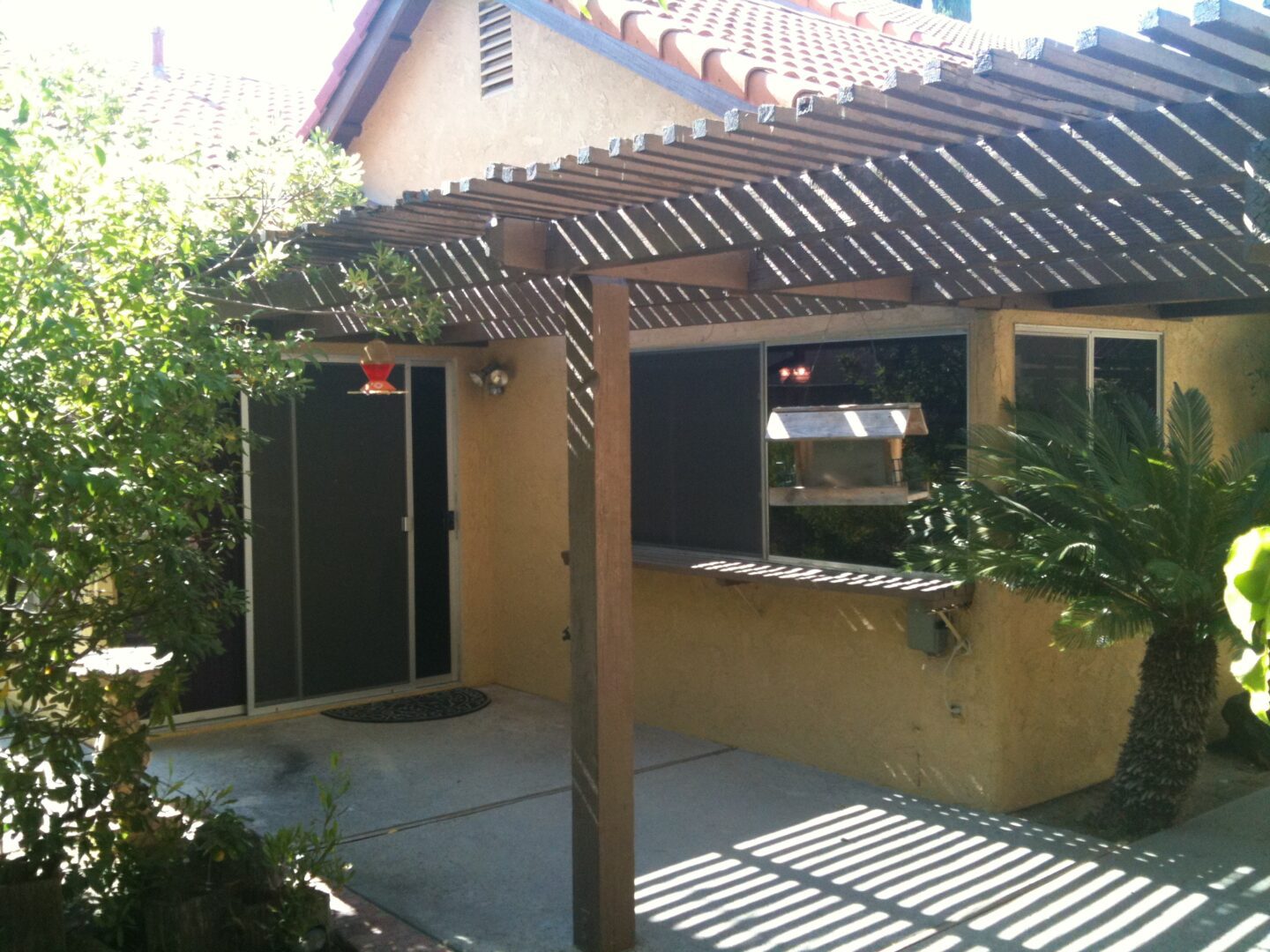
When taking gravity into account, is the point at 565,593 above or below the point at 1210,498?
below

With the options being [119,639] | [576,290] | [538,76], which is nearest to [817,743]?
[576,290]

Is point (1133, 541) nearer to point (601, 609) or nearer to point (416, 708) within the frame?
point (601, 609)

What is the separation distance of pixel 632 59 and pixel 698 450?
234 cm

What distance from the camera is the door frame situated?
8336 millimetres

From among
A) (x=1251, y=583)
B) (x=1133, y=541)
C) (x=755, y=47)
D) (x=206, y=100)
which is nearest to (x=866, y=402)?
(x=1133, y=541)

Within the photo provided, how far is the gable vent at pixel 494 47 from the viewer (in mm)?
8562

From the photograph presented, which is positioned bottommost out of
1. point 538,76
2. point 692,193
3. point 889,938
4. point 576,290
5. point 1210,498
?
point 889,938

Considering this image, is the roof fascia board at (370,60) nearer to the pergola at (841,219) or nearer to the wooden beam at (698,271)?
the pergola at (841,219)

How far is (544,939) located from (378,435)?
4.87 metres

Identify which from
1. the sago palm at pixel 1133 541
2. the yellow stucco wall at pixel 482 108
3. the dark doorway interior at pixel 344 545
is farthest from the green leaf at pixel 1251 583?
the dark doorway interior at pixel 344 545

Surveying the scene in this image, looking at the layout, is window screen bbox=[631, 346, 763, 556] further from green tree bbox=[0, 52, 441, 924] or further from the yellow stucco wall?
green tree bbox=[0, 52, 441, 924]

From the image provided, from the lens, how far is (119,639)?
14.6 ft

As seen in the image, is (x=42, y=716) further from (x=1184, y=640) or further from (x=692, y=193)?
(x=1184, y=640)

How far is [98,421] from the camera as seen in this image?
3.97 metres
